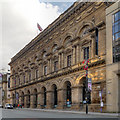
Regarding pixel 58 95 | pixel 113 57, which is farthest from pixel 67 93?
pixel 113 57

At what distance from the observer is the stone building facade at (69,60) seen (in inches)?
1244

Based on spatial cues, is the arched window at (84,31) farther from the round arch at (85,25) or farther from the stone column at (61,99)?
the stone column at (61,99)

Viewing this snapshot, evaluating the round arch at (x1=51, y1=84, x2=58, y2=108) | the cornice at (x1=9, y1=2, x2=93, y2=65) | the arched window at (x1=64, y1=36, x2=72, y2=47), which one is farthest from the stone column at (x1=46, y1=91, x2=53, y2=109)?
the cornice at (x1=9, y1=2, x2=93, y2=65)

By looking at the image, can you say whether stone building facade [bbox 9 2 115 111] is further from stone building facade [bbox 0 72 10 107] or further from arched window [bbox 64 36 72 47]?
stone building facade [bbox 0 72 10 107]

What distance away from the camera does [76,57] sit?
37.3 m

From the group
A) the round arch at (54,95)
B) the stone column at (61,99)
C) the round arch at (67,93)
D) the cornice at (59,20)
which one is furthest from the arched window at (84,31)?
the round arch at (54,95)

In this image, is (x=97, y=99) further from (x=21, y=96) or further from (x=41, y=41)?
(x=21, y=96)

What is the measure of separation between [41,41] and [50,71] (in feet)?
28.0

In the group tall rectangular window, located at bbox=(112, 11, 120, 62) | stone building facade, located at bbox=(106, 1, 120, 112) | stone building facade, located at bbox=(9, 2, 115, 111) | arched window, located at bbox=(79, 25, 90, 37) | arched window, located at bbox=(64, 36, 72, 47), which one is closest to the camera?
stone building facade, located at bbox=(106, 1, 120, 112)

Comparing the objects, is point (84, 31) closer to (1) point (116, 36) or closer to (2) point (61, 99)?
(1) point (116, 36)

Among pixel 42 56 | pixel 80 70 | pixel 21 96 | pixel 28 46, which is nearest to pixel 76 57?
pixel 80 70

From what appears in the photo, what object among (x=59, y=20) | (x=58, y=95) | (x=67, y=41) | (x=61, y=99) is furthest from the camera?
(x=59, y=20)

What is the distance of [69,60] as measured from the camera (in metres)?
40.0

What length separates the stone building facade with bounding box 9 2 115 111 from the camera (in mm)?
31609
